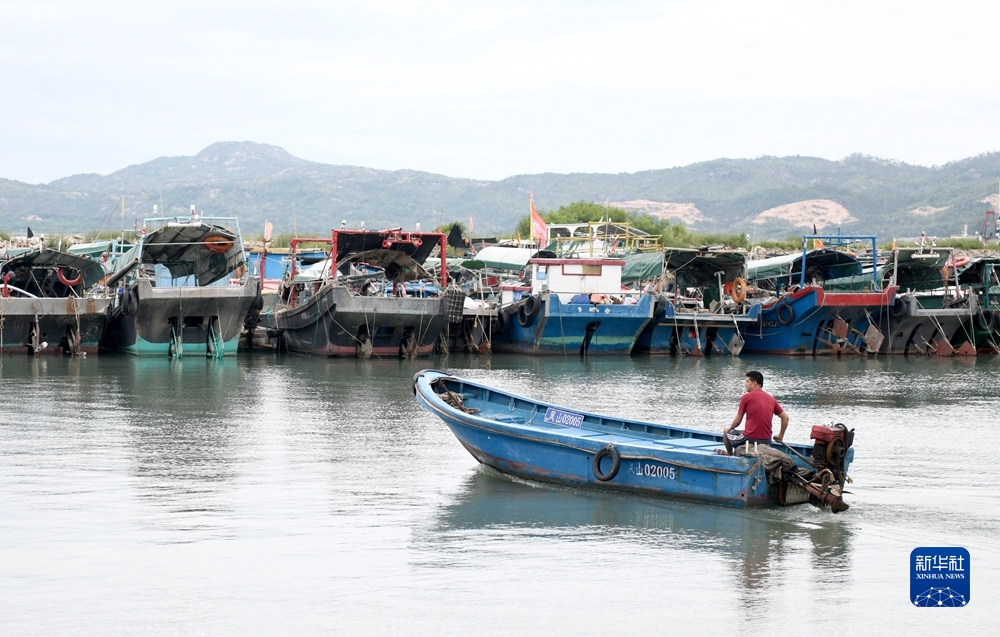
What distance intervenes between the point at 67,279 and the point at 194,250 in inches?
158

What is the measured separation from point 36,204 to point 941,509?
18825 centimetres

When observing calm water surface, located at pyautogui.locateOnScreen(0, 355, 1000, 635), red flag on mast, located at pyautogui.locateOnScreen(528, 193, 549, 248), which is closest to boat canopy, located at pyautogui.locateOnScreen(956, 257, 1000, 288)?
red flag on mast, located at pyautogui.locateOnScreen(528, 193, 549, 248)

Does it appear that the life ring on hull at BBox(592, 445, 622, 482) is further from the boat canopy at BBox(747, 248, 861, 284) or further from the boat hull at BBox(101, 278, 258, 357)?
the boat canopy at BBox(747, 248, 861, 284)

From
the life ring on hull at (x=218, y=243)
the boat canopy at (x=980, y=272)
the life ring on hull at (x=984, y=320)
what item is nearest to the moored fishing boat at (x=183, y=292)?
the life ring on hull at (x=218, y=243)

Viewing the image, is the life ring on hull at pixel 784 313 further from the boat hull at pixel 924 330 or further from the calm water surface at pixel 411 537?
the calm water surface at pixel 411 537

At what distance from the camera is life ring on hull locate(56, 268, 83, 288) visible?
31.4 meters

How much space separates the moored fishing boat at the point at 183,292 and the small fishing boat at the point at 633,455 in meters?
15.7

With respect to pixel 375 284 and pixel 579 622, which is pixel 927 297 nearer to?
pixel 375 284

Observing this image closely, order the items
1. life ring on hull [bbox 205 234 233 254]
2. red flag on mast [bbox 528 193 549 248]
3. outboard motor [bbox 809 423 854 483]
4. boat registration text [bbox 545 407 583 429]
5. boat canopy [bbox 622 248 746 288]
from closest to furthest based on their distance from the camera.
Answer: outboard motor [bbox 809 423 854 483] < boat registration text [bbox 545 407 583 429] < life ring on hull [bbox 205 234 233 254] < boat canopy [bbox 622 248 746 288] < red flag on mast [bbox 528 193 549 248]

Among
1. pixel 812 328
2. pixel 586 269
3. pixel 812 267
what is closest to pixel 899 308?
pixel 812 328

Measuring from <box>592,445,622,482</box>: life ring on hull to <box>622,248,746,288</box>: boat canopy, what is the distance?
23.6 m

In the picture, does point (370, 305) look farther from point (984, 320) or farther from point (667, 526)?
point (667, 526)

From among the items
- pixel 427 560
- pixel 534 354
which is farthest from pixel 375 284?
pixel 427 560

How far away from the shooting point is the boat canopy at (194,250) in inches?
1200
